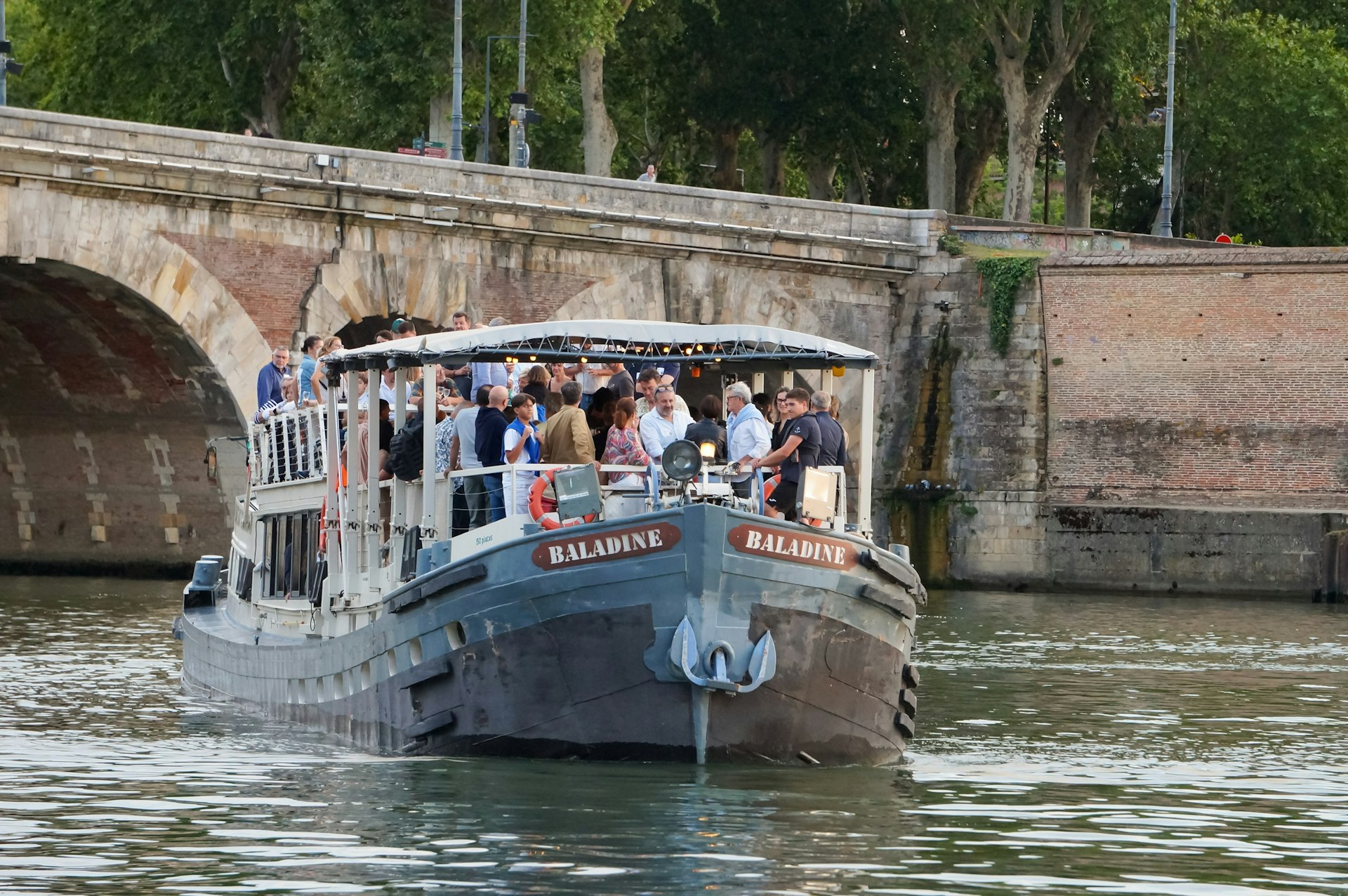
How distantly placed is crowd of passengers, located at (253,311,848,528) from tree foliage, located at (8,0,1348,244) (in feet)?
99.1

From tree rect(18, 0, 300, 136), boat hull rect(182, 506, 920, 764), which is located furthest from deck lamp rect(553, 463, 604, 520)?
tree rect(18, 0, 300, 136)

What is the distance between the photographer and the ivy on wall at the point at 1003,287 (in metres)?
39.4

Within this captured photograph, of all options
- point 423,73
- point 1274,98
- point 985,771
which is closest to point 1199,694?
point 985,771

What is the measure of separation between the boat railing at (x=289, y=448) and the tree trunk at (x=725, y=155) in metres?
35.7

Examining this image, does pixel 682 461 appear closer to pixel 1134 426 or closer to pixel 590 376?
pixel 590 376

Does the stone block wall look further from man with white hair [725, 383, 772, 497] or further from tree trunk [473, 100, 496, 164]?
man with white hair [725, 383, 772, 497]

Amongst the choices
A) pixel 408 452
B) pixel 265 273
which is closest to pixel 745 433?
pixel 408 452

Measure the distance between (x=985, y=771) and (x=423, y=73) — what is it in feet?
102

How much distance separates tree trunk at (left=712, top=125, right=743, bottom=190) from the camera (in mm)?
56500

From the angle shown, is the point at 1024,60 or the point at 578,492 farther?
the point at 1024,60

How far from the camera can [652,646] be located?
1458cm

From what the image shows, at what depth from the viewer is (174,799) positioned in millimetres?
14102

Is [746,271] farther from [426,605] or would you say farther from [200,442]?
[426,605]

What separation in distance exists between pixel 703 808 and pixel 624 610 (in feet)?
4.80
